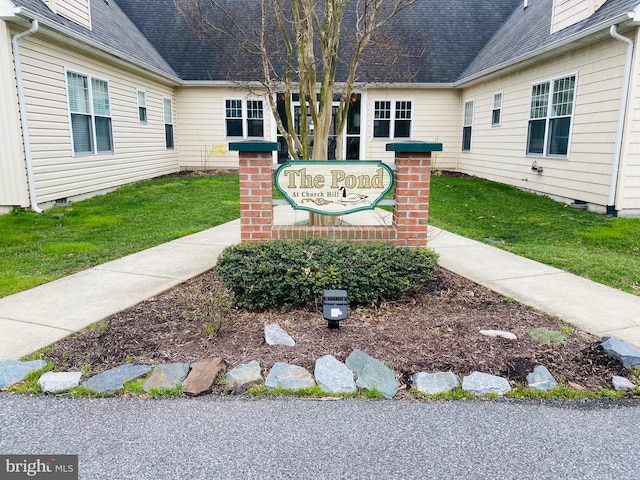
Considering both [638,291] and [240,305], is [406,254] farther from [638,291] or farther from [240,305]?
[638,291]

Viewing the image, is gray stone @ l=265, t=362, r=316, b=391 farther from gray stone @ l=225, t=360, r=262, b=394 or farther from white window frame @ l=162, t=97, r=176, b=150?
white window frame @ l=162, t=97, r=176, b=150

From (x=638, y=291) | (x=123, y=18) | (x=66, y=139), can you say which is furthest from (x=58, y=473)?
(x=123, y=18)

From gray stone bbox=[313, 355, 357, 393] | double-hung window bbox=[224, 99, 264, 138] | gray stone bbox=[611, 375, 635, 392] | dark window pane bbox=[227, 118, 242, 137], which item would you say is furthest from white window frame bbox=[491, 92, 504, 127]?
gray stone bbox=[313, 355, 357, 393]

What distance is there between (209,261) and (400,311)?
253 centimetres

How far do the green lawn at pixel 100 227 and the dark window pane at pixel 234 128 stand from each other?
15.2 ft

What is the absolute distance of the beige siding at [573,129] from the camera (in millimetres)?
8258

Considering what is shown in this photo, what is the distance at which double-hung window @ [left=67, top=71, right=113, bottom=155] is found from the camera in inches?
379

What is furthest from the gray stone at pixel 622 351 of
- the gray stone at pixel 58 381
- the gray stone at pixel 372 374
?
the gray stone at pixel 58 381

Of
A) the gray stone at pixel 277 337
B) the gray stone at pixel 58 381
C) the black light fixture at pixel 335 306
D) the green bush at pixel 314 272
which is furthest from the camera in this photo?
the green bush at pixel 314 272

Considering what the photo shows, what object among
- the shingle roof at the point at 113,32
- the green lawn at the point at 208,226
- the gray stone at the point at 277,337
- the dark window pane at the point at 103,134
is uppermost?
the shingle roof at the point at 113,32

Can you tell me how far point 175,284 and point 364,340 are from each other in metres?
2.20

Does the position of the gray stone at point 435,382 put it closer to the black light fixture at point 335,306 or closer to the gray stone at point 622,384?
the black light fixture at point 335,306

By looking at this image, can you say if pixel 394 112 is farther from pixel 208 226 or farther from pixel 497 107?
pixel 208 226

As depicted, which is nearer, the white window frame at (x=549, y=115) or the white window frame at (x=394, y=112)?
the white window frame at (x=549, y=115)
